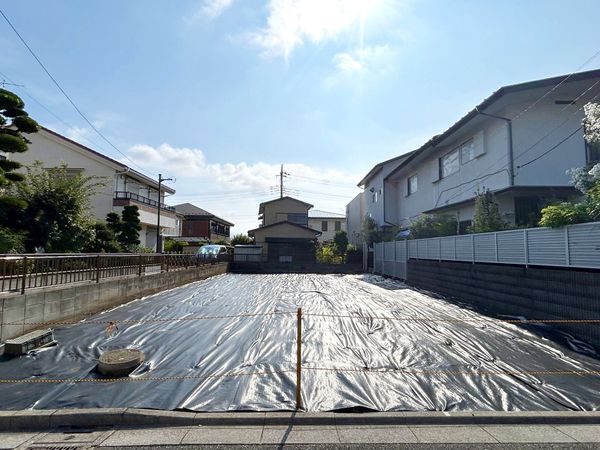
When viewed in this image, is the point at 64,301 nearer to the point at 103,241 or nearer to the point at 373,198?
the point at 103,241

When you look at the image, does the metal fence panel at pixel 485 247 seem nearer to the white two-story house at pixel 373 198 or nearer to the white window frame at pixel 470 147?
the white window frame at pixel 470 147

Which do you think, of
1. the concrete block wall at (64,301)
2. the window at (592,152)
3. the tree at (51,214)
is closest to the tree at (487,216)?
the window at (592,152)

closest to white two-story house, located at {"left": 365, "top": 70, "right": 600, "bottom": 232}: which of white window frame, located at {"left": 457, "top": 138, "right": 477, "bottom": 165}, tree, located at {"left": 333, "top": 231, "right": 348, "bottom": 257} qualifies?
white window frame, located at {"left": 457, "top": 138, "right": 477, "bottom": 165}

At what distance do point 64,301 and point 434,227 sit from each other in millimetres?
11965

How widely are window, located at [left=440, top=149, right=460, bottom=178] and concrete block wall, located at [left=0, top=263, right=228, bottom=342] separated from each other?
12.0 meters

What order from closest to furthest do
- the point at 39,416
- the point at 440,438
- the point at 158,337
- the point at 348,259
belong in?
the point at 440,438, the point at 39,416, the point at 158,337, the point at 348,259

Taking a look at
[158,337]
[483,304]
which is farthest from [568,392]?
[158,337]

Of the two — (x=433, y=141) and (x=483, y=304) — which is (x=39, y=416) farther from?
(x=433, y=141)

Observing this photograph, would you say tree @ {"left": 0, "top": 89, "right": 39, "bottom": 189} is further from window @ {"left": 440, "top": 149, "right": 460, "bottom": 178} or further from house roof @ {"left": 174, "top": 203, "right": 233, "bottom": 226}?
house roof @ {"left": 174, "top": 203, "right": 233, "bottom": 226}

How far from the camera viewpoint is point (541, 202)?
10469 millimetres

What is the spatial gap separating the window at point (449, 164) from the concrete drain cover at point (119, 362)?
42.9ft

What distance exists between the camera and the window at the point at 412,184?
60.2 feet

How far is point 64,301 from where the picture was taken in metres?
6.35

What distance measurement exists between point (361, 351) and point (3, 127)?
12267 mm
